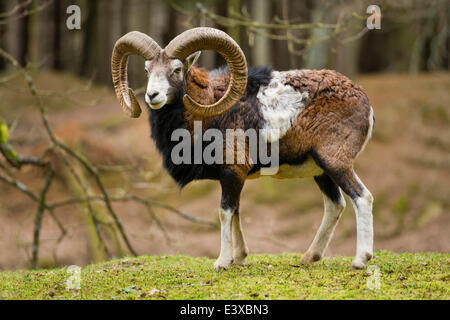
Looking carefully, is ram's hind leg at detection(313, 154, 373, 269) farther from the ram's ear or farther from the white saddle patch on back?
the ram's ear

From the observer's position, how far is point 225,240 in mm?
8453

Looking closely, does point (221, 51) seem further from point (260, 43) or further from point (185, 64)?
point (260, 43)

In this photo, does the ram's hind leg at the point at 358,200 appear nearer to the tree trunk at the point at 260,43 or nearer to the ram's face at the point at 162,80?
the ram's face at the point at 162,80

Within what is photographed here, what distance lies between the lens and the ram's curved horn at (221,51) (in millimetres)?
8430

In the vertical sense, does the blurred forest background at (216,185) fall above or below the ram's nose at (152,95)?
below

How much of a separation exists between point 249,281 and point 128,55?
3.94 metres

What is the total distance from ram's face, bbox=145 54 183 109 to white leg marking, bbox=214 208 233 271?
1.77m

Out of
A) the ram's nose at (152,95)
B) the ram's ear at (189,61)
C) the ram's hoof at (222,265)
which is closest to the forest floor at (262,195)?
the ram's hoof at (222,265)

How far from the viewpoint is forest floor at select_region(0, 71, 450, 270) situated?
18609 mm

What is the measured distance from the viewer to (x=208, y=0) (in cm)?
2666

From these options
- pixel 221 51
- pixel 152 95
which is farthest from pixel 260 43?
pixel 152 95

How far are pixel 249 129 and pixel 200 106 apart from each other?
2.80ft

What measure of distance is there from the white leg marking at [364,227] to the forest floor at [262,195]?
873cm

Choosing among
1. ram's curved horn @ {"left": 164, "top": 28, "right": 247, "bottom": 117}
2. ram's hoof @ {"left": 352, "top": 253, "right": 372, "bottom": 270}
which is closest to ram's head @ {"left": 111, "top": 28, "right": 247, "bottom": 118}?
ram's curved horn @ {"left": 164, "top": 28, "right": 247, "bottom": 117}
